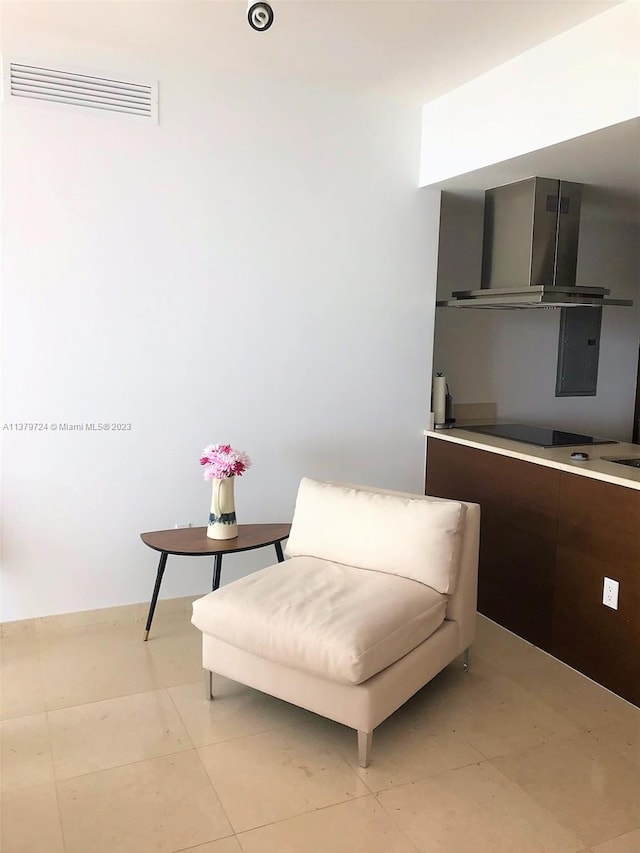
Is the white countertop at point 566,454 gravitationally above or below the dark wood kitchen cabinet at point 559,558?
above

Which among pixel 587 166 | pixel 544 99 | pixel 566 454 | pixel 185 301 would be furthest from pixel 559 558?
pixel 185 301

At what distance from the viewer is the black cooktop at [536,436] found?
11.4ft

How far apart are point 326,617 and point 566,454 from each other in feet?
4.82

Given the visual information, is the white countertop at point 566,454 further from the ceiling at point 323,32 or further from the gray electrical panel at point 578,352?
the ceiling at point 323,32

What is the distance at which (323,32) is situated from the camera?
2.73 metres

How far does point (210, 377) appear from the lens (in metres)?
3.34

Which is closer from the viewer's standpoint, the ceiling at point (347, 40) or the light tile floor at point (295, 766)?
the light tile floor at point (295, 766)

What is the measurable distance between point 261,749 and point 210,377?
168cm

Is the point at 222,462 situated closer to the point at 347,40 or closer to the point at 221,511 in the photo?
the point at 221,511

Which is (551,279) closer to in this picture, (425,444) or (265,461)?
(425,444)

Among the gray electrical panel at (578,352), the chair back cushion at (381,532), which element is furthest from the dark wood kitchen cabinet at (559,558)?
the gray electrical panel at (578,352)

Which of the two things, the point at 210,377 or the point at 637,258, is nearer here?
the point at 210,377

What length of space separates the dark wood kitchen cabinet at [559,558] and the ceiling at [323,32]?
1.74 m

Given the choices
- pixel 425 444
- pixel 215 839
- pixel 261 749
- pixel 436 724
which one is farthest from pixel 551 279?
pixel 215 839
